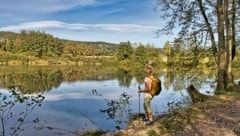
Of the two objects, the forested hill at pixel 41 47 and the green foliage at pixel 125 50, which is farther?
the forested hill at pixel 41 47

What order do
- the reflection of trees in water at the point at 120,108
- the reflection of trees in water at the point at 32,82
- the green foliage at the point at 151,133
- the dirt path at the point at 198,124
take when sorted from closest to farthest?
the green foliage at the point at 151,133 → the dirt path at the point at 198,124 → the reflection of trees in water at the point at 120,108 → the reflection of trees in water at the point at 32,82

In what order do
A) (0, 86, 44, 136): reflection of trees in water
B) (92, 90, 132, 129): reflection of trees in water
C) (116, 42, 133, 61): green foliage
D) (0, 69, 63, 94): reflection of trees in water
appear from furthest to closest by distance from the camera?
(116, 42, 133, 61): green foliage
(0, 69, 63, 94): reflection of trees in water
(92, 90, 132, 129): reflection of trees in water
(0, 86, 44, 136): reflection of trees in water

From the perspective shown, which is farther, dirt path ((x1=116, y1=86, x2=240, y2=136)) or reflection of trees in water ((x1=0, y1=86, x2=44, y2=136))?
reflection of trees in water ((x1=0, y1=86, x2=44, y2=136))

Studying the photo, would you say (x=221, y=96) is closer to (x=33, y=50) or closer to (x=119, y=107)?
(x=119, y=107)

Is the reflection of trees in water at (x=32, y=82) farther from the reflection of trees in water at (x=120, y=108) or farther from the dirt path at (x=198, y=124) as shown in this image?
the dirt path at (x=198, y=124)

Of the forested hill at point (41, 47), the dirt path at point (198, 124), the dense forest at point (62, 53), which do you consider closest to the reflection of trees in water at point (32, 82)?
the dirt path at point (198, 124)

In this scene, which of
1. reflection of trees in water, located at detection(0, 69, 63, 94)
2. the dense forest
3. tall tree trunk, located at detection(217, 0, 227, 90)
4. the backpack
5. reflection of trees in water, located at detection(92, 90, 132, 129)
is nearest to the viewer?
the backpack

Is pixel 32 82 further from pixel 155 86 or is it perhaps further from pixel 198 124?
pixel 198 124

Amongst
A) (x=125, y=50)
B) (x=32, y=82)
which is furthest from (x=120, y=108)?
(x=125, y=50)

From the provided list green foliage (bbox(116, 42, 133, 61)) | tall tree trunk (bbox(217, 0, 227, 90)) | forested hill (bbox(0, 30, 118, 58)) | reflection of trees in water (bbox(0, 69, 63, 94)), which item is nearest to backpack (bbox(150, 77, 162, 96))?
tall tree trunk (bbox(217, 0, 227, 90))

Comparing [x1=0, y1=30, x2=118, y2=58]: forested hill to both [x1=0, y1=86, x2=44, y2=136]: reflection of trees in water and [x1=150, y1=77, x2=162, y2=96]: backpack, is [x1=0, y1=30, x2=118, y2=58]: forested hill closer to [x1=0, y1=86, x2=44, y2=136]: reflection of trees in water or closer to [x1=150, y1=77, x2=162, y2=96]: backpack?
[x1=0, y1=86, x2=44, y2=136]: reflection of trees in water

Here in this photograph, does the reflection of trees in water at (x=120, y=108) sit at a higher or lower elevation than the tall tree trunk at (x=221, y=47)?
lower

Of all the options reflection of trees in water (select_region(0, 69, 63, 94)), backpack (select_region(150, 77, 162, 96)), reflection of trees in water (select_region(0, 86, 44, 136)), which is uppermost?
backpack (select_region(150, 77, 162, 96))

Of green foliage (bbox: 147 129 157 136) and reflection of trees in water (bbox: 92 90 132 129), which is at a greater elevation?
green foliage (bbox: 147 129 157 136)
